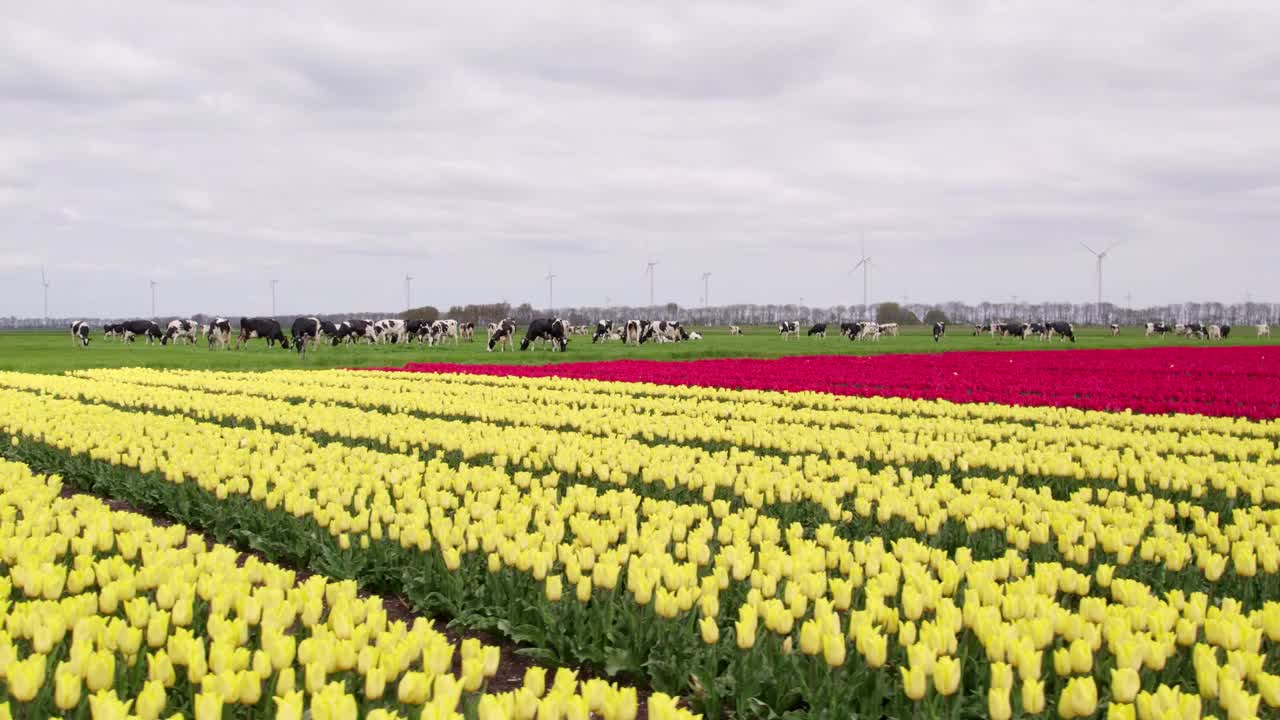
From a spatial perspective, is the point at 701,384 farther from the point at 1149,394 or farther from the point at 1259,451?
the point at 1259,451

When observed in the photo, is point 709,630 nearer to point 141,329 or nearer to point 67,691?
point 67,691

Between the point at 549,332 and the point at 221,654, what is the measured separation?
2074 inches

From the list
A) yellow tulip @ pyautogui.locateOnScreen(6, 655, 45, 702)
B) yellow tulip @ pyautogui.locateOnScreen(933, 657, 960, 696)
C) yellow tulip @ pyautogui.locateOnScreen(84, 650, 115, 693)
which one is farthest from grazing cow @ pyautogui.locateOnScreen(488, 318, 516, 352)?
yellow tulip @ pyautogui.locateOnScreen(933, 657, 960, 696)

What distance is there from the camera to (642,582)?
6.26m

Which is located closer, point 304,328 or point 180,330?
point 304,328

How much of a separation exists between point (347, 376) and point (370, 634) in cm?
2455

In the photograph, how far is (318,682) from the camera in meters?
4.67

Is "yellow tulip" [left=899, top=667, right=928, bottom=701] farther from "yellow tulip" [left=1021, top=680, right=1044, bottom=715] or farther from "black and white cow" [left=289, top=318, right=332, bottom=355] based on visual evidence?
"black and white cow" [left=289, top=318, right=332, bottom=355]

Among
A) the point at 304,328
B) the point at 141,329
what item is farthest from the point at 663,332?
the point at 141,329

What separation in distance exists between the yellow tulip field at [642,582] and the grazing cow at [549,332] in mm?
40992

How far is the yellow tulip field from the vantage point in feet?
16.0

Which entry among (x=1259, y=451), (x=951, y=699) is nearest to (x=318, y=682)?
(x=951, y=699)

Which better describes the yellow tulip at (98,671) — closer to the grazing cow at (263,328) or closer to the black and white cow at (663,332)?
the grazing cow at (263,328)

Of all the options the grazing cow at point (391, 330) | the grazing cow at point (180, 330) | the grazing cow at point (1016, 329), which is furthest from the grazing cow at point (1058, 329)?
the grazing cow at point (180, 330)
